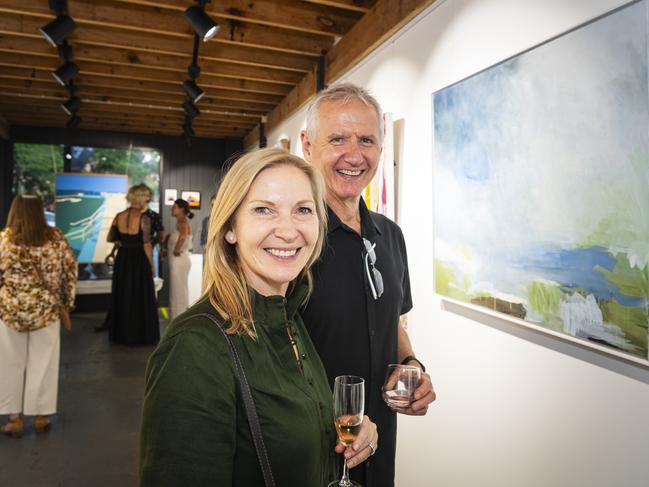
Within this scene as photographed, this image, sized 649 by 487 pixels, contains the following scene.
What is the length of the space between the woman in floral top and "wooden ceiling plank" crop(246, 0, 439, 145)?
2.69 metres

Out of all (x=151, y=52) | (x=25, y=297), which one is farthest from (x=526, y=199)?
(x=151, y=52)

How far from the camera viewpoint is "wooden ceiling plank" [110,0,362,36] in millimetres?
3881

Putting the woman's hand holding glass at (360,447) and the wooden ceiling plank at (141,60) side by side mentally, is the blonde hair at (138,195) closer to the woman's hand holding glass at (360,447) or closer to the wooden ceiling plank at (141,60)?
the wooden ceiling plank at (141,60)

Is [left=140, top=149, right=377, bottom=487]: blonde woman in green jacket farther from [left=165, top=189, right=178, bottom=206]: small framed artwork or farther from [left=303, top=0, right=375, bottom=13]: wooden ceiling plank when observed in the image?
[left=165, top=189, right=178, bottom=206]: small framed artwork

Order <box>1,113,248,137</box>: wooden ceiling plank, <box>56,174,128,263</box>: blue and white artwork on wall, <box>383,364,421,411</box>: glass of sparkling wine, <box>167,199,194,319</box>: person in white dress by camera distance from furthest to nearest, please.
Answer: <box>56,174,128,263</box>: blue and white artwork on wall, <box>1,113,248,137</box>: wooden ceiling plank, <box>167,199,194,319</box>: person in white dress, <box>383,364,421,411</box>: glass of sparkling wine

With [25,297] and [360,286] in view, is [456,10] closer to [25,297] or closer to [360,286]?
[360,286]

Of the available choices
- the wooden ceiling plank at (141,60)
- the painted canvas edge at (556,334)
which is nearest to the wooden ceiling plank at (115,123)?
the wooden ceiling plank at (141,60)

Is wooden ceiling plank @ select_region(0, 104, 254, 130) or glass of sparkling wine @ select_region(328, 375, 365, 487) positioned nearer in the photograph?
glass of sparkling wine @ select_region(328, 375, 365, 487)

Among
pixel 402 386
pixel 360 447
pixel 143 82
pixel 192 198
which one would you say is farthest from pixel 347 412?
pixel 192 198

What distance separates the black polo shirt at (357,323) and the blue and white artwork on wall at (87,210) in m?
8.38

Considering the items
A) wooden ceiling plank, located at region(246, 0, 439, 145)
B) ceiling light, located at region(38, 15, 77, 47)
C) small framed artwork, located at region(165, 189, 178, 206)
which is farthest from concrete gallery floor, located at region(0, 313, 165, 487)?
Result: small framed artwork, located at region(165, 189, 178, 206)

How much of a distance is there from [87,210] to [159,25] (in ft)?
18.9

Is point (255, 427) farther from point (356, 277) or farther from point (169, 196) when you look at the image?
point (169, 196)

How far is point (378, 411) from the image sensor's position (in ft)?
5.79
